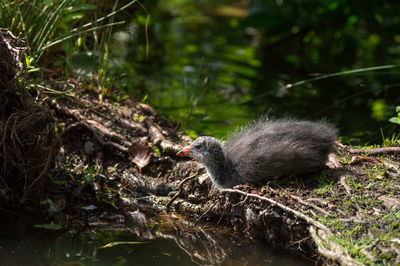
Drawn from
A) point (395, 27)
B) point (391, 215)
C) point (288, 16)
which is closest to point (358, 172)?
point (391, 215)

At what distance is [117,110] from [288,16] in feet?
15.6

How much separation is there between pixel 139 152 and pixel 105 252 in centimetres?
144

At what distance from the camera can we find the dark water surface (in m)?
3.79

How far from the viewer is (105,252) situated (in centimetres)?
391

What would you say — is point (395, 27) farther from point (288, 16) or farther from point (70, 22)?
point (70, 22)

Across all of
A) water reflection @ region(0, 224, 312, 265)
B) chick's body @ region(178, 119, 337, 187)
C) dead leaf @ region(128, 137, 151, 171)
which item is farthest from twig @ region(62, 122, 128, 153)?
Answer: water reflection @ region(0, 224, 312, 265)

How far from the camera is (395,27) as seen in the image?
9.95 meters

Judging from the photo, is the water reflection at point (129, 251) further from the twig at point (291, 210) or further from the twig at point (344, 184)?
the twig at point (344, 184)

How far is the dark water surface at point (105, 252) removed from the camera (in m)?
3.79

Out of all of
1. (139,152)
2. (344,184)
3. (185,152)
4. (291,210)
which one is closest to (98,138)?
(139,152)

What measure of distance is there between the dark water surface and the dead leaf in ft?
3.38

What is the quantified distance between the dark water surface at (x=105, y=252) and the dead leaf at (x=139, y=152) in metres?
1.03

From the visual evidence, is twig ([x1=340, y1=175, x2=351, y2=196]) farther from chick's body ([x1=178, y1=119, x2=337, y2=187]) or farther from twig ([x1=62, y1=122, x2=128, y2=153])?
twig ([x1=62, y1=122, x2=128, y2=153])

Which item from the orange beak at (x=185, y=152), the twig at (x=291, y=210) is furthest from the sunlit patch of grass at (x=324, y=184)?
the orange beak at (x=185, y=152)
